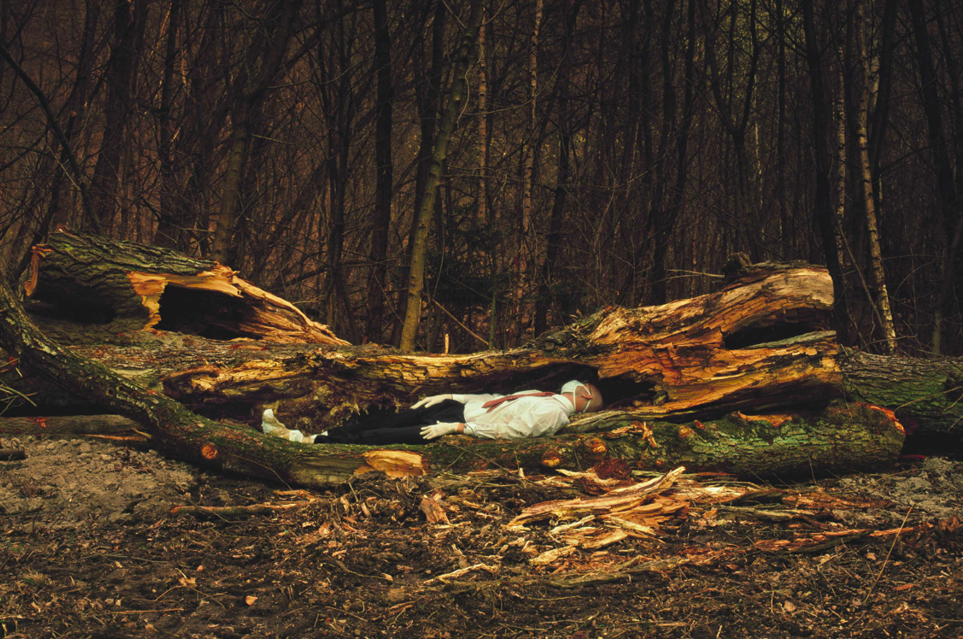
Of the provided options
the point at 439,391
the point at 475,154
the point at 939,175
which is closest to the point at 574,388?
the point at 439,391

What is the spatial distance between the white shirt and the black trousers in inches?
8.3

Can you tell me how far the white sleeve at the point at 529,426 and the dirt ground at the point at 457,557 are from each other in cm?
52

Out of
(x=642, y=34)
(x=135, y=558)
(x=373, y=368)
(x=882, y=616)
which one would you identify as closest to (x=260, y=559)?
(x=135, y=558)

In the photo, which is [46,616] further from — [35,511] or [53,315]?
[53,315]

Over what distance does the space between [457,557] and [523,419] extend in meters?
1.72

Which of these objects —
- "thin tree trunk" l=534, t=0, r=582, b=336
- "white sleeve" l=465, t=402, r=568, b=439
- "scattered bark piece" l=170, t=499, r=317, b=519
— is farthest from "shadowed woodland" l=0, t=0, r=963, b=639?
"white sleeve" l=465, t=402, r=568, b=439

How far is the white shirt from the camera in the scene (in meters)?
4.88

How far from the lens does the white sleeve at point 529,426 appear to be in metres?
4.87

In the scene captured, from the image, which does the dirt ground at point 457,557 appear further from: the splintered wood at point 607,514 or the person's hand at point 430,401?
the person's hand at point 430,401

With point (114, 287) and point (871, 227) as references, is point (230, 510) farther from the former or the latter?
point (871, 227)

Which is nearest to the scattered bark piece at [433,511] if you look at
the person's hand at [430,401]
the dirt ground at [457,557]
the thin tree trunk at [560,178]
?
the dirt ground at [457,557]

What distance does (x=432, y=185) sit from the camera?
7.24m

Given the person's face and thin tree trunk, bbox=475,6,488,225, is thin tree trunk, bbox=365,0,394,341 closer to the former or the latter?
thin tree trunk, bbox=475,6,488,225

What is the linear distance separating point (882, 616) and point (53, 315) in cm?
621
